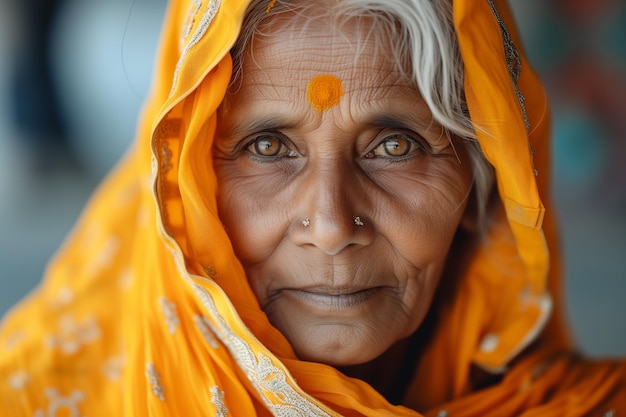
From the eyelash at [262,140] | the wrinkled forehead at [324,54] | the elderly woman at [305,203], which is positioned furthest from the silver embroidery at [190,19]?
the eyelash at [262,140]

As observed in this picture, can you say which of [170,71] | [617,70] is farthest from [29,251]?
[617,70]

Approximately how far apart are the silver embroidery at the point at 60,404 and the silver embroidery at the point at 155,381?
20 centimetres

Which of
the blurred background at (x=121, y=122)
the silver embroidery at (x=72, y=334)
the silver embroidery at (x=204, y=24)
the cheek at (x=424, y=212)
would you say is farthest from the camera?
the blurred background at (x=121, y=122)

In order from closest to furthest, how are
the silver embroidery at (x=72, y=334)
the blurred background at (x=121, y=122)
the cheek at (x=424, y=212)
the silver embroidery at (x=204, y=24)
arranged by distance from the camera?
1. the silver embroidery at (x=204, y=24)
2. the cheek at (x=424, y=212)
3. the silver embroidery at (x=72, y=334)
4. the blurred background at (x=121, y=122)

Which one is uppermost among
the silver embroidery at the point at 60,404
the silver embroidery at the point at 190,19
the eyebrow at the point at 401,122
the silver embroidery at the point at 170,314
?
the silver embroidery at the point at 190,19

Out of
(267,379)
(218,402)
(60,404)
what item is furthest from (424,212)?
(60,404)

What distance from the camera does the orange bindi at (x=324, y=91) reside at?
1.38 meters

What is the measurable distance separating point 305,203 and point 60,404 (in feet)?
2.24

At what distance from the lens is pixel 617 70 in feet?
15.5

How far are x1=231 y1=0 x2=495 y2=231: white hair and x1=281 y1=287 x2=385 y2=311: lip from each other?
1.30ft

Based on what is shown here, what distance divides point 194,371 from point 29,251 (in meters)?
3.42

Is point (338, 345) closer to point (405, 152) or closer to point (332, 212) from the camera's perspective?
point (332, 212)

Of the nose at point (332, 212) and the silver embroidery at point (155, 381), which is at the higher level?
the nose at point (332, 212)

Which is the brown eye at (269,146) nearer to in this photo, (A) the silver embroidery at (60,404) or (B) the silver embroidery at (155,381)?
(B) the silver embroidery at (155,381)
